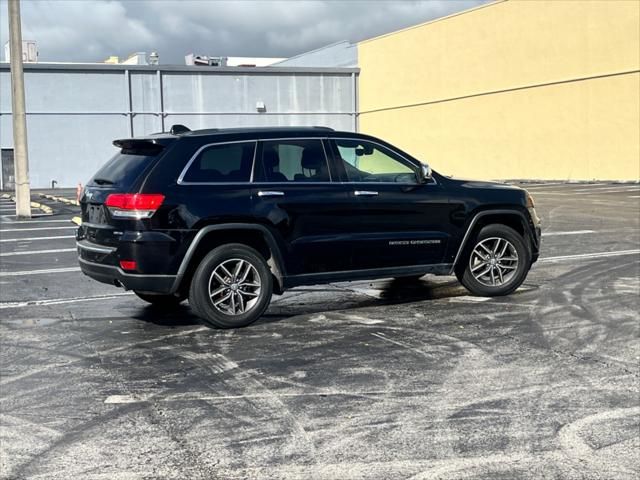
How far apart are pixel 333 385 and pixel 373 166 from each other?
9.39 ft

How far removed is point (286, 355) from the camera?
6.35m

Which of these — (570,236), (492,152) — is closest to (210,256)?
(570,236)

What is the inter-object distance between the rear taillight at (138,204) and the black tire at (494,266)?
344cm

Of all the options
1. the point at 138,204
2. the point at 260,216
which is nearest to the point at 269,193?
Answer: the point at 260,216

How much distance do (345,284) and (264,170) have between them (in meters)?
2.75

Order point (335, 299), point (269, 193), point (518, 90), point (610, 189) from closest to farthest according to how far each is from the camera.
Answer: point (269, 193), point (335, 299), point (610, 189), point (518, 90)

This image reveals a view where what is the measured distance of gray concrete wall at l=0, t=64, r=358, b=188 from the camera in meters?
41.4

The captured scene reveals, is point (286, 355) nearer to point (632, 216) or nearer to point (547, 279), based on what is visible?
point (547, 279)

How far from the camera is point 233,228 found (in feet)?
23.6

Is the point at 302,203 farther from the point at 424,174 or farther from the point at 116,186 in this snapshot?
the point at 116,186

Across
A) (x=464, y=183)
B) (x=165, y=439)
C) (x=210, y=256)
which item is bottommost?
(x=165, y=439)

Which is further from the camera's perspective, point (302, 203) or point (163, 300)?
point (163, 300)

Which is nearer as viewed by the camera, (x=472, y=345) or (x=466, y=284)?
(x=472, y=345)

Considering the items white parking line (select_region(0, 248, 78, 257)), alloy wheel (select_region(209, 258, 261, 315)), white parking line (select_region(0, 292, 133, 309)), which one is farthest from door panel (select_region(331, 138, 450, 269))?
white parking line (select_region(0, 248, 78, 257))
